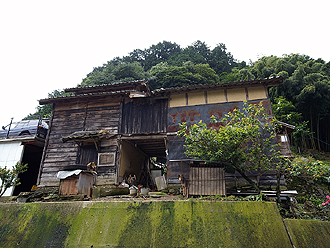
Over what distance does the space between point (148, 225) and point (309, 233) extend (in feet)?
10.5

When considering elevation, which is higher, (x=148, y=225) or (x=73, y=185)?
(x=73, y=185)

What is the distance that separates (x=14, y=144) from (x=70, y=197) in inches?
446

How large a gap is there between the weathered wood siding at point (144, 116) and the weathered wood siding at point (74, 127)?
0.65 m

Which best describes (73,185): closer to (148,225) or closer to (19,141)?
(148,225)

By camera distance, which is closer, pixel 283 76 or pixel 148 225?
pixel 148 225

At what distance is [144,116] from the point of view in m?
12.7

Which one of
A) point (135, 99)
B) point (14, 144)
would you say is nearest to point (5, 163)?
point (14, 144)

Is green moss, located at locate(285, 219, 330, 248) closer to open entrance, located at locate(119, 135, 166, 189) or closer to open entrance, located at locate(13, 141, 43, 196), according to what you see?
open entrance, located at locate(119, 135, 166, 189)

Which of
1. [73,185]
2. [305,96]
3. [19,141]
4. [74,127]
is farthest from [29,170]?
[305,96]

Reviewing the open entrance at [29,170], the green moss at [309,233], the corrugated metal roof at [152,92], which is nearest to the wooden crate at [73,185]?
the green moss at [309,233]

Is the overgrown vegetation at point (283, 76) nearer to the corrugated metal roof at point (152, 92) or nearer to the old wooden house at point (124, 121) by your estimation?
the corrugated metal roof at point (152, 92)

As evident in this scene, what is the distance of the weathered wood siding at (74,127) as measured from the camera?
40.6 ft

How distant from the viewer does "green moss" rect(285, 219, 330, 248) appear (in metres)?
→ 3.91

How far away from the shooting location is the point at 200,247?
12.2 ft
